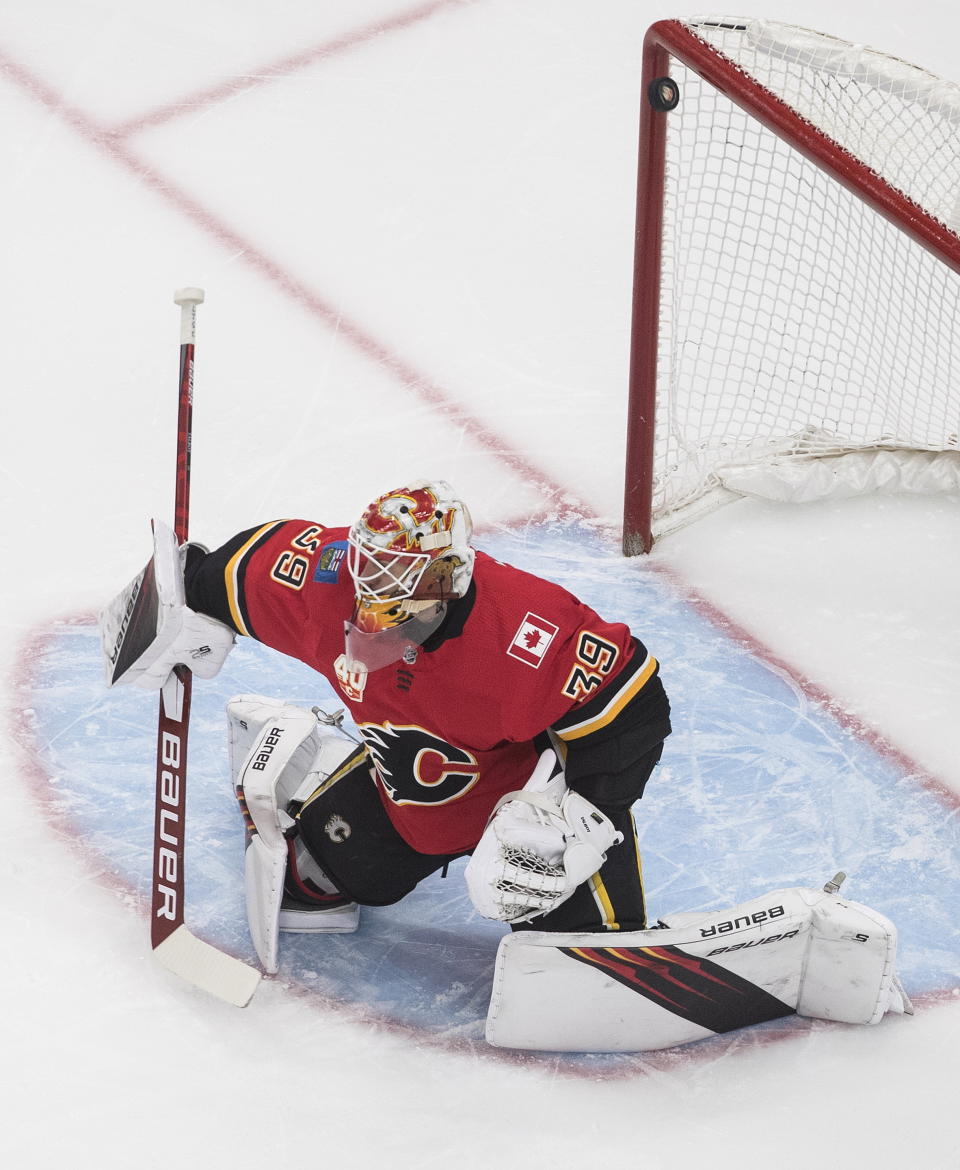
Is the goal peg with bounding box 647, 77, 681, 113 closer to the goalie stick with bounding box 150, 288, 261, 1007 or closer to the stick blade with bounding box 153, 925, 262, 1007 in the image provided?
the goalie stick with bounding box 150, 288, 261, 1007

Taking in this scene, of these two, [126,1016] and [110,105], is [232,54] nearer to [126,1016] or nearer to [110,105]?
[110,105]

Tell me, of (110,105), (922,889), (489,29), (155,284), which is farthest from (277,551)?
(489,29)

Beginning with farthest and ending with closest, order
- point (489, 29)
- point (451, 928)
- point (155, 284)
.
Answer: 1. point (489, 29)
2. point (155, 284)
3. point (451, 928)

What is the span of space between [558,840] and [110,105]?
141 inches

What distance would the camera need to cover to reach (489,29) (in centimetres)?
604

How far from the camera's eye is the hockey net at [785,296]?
Answer: 338cm

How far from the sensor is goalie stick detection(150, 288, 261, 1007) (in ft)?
9.78

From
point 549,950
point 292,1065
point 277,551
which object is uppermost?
point 277,551

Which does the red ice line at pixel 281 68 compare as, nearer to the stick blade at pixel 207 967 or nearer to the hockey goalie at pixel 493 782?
the hockey goalie at pixel 493 782

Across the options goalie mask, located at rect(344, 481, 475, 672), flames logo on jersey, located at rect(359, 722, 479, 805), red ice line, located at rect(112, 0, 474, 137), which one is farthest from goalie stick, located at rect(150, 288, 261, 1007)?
red ice line, located at rect(112, 0, 474, 137)

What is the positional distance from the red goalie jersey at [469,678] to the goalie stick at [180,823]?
6.1 inches

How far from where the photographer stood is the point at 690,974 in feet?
9.46

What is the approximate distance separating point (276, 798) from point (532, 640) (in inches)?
26.2

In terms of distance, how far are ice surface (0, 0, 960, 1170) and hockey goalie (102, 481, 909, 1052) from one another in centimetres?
9
